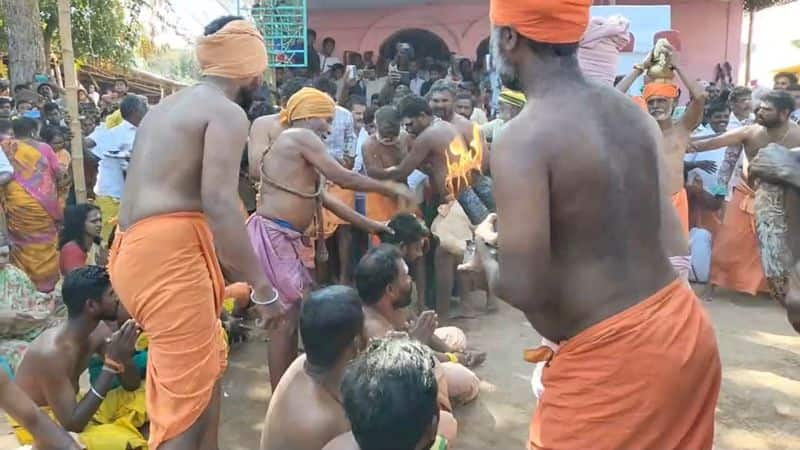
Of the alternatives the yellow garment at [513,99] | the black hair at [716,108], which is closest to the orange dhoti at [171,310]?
the yellow garment at [513,99]

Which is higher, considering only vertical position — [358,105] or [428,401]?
[358,105]

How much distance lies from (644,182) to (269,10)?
10.9 metres

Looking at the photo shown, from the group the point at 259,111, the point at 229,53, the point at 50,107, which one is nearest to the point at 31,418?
the point at 229,53

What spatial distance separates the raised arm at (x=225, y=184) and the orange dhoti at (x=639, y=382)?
1476 millimetres

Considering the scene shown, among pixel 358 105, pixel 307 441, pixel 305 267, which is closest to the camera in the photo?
pixel 307 441

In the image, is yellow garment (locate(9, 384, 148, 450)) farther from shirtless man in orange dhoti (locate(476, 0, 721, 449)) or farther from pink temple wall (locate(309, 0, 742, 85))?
pink temple wall (locate(309, 0, 742, 85))

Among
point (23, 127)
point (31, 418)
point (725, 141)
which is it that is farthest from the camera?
point (23, 127)

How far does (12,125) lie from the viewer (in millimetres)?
6516

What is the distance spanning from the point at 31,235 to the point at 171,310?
3.84m

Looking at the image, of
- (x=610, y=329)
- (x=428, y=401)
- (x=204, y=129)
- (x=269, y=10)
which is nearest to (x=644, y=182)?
(x=610, y=329)

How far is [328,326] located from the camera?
8.52 ft

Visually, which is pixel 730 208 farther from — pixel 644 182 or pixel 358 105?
pixel 644 182

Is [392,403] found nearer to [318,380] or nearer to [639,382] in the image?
[639,382]

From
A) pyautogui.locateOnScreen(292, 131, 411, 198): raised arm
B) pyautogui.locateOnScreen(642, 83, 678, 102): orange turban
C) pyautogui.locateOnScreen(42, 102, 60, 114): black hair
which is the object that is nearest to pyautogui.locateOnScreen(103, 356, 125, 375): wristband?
pyautogui.locateOnScreen(292, 131, 411, 198): raised arm
